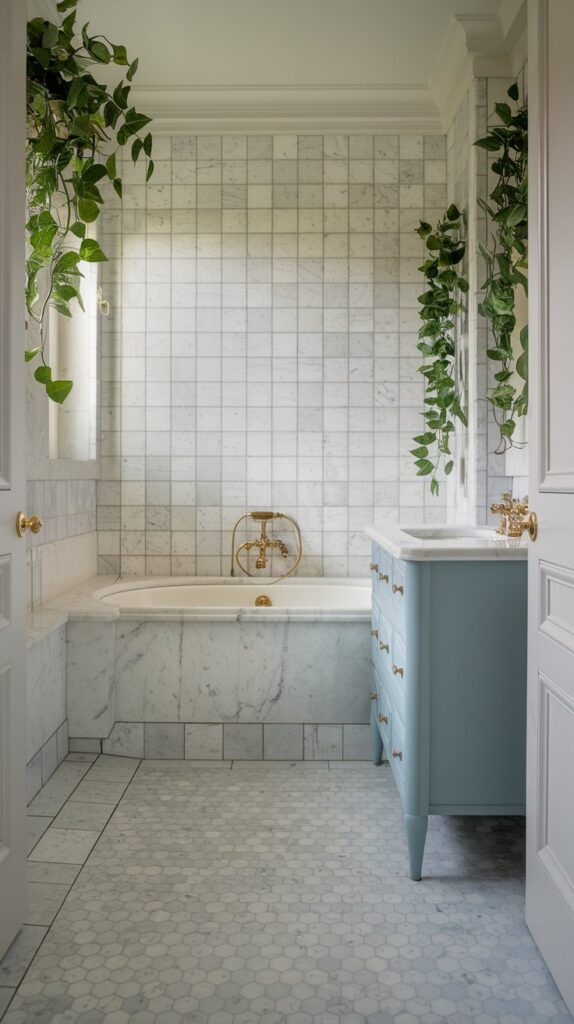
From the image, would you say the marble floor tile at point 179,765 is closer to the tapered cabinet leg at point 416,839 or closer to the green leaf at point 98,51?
the tapered cabinet leg at point 416,839

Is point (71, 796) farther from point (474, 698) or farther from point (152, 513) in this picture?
point (152, 513)

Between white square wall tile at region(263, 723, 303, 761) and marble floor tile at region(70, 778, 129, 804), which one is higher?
white square wall tile at region(263, 723, 303, 761)

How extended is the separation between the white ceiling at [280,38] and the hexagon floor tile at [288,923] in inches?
117

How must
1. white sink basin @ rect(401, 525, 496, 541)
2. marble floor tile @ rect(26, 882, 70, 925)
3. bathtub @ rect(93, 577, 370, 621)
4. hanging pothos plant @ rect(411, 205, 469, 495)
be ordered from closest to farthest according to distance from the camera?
1. marble floor tile @ rect(26, 882, 70, 925)
2. white sink basin @ rect(401, 525, 496, 541)
3. hanging pothos plant @ rect(411, 205, 469, 495)
4. bathtub @ rect(93, 577, 370, 621)

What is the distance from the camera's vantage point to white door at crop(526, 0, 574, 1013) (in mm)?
1476

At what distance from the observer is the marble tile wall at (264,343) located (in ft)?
12.8

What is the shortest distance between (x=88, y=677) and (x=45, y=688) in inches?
9.7

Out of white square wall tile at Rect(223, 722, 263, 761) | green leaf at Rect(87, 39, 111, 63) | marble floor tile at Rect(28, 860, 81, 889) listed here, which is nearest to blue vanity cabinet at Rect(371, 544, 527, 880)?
marble floor tile at Rect(28, 860, 81, 889)

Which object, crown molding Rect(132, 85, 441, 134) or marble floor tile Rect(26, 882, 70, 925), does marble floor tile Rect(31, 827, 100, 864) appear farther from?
crown molding Rect(132, 85, 441, 134)

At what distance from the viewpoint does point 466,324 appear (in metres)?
3.39

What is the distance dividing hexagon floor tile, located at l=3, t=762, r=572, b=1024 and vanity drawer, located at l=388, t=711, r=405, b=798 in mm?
224

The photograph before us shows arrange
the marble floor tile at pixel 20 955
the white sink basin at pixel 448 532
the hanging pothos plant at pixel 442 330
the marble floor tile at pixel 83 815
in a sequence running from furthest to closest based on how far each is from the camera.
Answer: the hanging pothos plant at pixel 442 330
the white sink basin at pixel 448 532
the marble floor tile at pixel 83 815
the marble floor tile at pixel 20 955

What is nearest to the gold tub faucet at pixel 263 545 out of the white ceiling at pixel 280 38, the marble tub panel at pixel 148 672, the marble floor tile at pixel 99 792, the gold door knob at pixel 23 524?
the marble tub panel at pixel 148 672

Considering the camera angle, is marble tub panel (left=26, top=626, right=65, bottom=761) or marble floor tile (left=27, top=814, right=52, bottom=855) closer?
marble floor tile (left=27, top=814, right=52, bottom=855)
